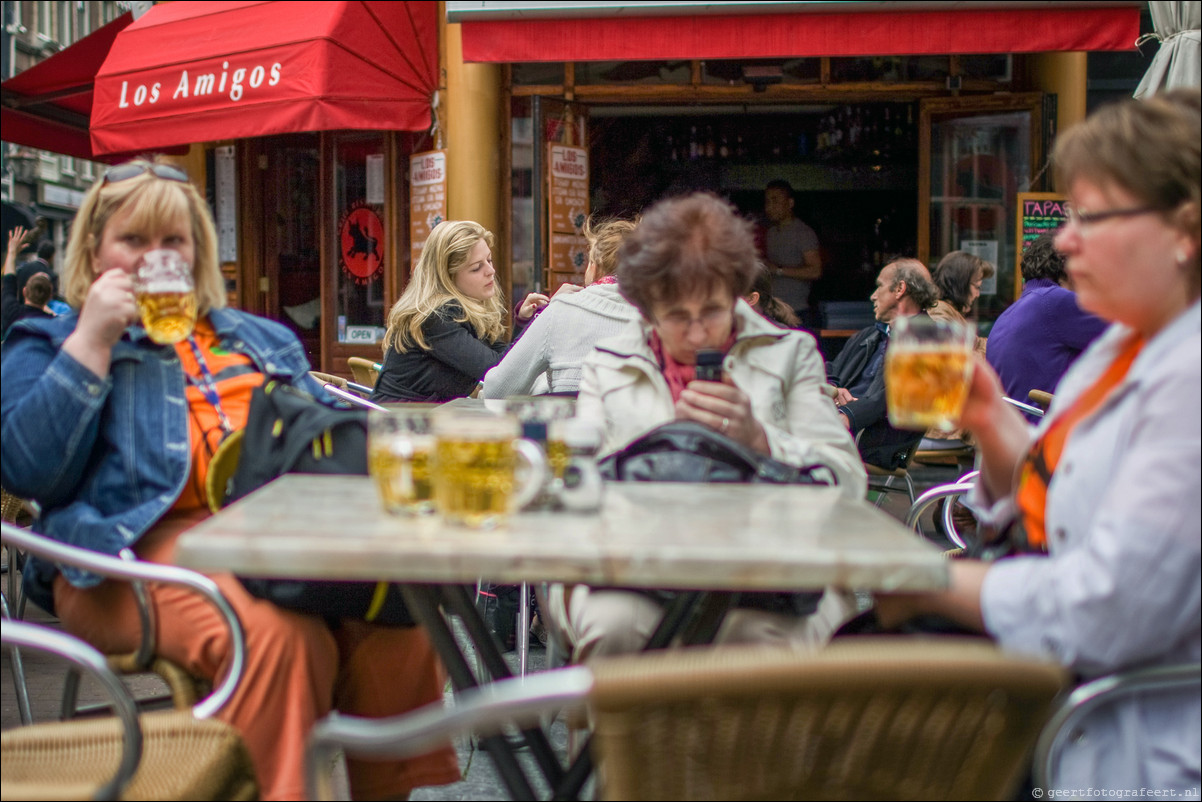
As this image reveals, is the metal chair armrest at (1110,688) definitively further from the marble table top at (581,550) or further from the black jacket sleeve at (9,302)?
the black jacket sleeve at (9,302)

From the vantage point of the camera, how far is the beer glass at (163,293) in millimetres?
2305

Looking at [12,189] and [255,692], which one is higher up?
[12,189]

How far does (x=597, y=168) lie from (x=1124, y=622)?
7639 mm

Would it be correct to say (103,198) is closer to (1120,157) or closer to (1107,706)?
(1120,157)

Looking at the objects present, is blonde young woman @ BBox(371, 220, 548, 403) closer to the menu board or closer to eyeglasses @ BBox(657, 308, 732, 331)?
eyeglasses @ BBox(657, 308, 732, 331)

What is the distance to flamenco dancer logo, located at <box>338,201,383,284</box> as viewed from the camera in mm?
8617

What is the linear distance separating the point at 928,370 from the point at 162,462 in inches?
58.4

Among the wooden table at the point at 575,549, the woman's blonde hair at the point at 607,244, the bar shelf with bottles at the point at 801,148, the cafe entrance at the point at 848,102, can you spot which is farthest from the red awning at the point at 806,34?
the wooden table at the point at 575,549

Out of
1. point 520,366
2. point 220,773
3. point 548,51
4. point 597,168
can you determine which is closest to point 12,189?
point 597,168

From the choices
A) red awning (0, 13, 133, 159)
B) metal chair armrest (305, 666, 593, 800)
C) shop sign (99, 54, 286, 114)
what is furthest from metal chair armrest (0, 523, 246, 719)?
red awning (0, 13, 133, 159)

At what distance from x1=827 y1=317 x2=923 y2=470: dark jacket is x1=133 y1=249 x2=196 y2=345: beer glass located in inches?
139

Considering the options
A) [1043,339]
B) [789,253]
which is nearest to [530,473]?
[1043,339]

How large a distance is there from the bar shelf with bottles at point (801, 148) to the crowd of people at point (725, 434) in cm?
734

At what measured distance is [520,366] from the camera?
155 inches
